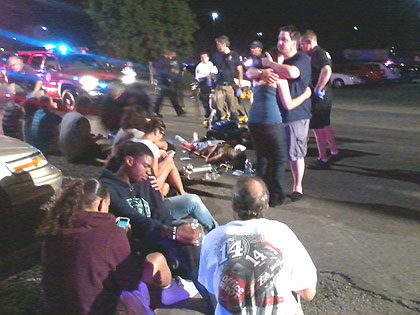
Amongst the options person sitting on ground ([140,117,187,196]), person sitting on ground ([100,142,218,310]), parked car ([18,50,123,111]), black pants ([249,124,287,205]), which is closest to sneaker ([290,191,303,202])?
black pants ([249,124,287,205])

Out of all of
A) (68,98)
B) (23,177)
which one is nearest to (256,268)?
(23,177)

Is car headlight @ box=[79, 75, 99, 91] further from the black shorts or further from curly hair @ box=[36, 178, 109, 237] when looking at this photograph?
curly hair @ box=[36, 178, 109, 237]

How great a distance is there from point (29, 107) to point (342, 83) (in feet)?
74.3

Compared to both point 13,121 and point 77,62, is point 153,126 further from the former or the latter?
point 77,62

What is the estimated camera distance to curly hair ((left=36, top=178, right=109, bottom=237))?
10.5 feet

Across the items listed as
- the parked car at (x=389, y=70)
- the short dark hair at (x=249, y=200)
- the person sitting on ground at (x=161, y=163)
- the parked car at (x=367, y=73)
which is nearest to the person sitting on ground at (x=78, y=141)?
the person sitting on ground at (x=161, y=163)

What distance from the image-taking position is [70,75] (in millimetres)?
17016

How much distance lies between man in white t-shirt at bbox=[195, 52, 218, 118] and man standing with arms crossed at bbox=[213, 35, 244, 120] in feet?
2.64

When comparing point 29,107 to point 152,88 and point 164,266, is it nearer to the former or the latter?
point 164,266

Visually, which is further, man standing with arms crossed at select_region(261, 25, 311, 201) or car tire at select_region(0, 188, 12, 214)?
man standing with arms crossed at select_region(261, 25, 311, 201)

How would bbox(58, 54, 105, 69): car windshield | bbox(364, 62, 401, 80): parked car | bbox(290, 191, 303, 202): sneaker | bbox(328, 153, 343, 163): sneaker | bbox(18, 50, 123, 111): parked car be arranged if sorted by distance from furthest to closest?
bbox(364, 62, 401, 80): parked car < bbox(58, 54, 105, 69): car windshield < bbox(18, 50, 123, 111): parked car < bbox(328, 153, 343, 163): sneaker < bbox(290, 191, 303, 202): sneaker

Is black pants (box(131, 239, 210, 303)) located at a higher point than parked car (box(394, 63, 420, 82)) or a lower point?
lower

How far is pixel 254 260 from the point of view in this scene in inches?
102

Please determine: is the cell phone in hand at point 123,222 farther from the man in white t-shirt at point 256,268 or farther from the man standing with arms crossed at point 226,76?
the man standing with arms crossed at point 226,76
